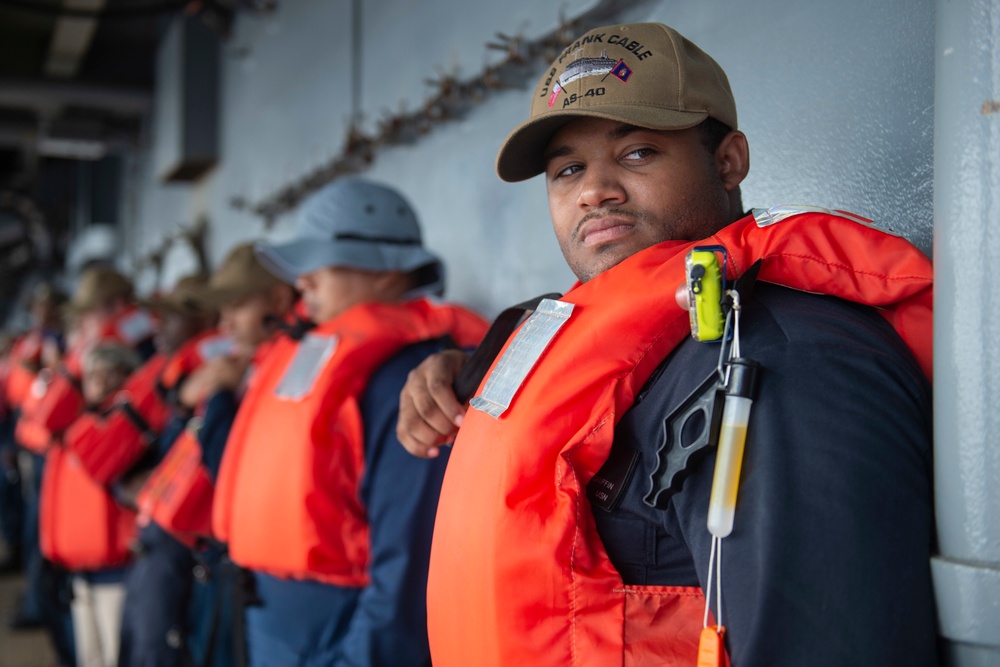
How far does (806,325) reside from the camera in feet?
2.63

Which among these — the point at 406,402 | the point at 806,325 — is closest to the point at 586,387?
the point at 806,325

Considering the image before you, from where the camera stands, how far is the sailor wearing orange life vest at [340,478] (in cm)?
161

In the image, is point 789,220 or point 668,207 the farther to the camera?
point 668,207

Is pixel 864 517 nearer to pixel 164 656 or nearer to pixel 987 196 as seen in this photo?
pixel 987 196

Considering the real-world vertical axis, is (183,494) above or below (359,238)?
below

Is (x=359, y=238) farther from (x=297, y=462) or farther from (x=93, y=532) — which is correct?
(x=93, y=532)

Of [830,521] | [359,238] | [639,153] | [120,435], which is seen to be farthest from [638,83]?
[120,435]

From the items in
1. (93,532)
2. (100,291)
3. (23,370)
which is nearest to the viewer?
(93,532)

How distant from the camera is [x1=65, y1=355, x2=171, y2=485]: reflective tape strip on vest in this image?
3.00 metres

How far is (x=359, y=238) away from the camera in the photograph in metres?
2.03

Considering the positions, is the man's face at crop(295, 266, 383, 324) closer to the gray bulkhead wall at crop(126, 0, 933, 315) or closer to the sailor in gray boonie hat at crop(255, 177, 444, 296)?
the sailor in gray boonie hat at crop(255, 177, 444, 296)

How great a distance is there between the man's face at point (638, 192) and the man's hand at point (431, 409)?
31 cm

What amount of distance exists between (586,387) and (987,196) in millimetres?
407

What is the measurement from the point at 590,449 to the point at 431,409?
1.42ft
